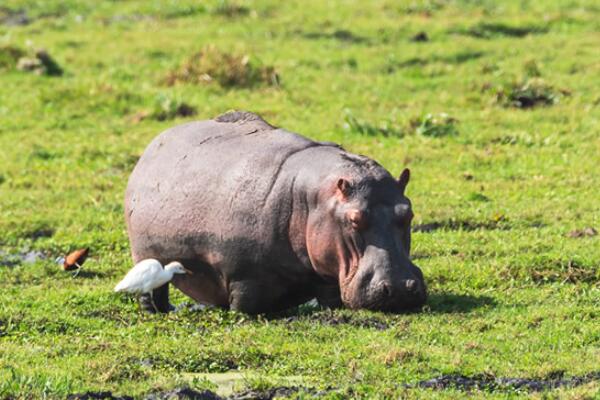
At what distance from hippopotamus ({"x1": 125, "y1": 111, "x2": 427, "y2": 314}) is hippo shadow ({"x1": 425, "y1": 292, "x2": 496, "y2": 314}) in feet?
1.32

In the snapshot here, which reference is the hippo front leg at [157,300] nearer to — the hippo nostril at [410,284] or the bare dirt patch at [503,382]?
the hippo nostril at [410,284]

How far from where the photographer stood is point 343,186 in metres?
9.14

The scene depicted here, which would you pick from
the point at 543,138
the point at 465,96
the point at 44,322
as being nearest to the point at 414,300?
the point at 44,322

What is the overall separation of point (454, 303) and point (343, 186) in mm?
1243

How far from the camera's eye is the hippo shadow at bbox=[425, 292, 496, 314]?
9469 mm

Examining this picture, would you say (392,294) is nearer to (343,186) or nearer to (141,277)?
(343,186)

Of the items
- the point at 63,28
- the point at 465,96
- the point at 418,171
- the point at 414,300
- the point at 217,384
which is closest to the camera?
the point at 217,384

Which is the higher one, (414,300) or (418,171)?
(414,300)

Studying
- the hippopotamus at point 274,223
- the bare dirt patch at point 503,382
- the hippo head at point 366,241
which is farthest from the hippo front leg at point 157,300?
the bare dirt patch at point 503,382

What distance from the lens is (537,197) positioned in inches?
542

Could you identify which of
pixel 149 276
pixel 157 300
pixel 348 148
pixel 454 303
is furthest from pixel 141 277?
pixel 348 148

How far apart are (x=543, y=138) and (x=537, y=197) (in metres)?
2.34

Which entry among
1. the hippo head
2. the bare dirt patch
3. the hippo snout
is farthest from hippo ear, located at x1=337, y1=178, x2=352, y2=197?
the bare dirt patch

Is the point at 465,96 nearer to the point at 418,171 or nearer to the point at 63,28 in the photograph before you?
the point at 418,171
